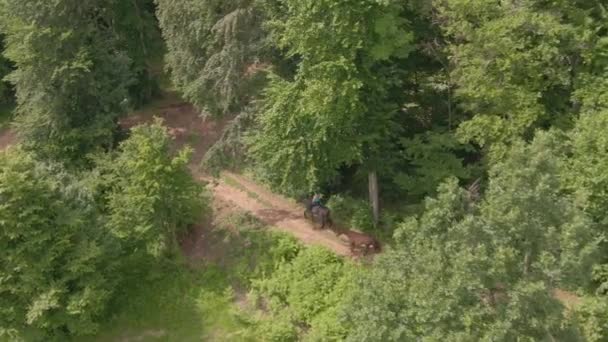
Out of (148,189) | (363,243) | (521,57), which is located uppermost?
(521,57)

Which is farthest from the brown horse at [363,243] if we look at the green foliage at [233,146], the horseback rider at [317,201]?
the green foliage at [233,146]

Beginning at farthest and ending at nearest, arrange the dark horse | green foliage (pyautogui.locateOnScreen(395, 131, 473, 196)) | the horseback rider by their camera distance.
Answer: the horseback rider, the dark horse, green foliage (pyautogui.locateOnScreen(395, 131, 473, 196))

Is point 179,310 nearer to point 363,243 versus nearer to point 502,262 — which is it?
point 363,243

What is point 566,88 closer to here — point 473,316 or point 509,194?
point 509,194

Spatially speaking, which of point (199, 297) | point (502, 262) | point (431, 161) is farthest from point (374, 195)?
point (502, 262)

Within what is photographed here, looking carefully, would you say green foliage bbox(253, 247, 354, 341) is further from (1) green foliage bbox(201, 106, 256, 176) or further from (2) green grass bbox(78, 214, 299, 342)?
(1) green foliage bbox(201, 106, 256, 176)

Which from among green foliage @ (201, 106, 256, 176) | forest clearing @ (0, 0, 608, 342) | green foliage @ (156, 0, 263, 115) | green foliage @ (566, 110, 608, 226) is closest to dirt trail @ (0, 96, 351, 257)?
forest clearing @ (0, 0, 608, 342)

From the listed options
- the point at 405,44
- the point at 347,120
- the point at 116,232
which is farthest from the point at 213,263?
the point at 405,44
